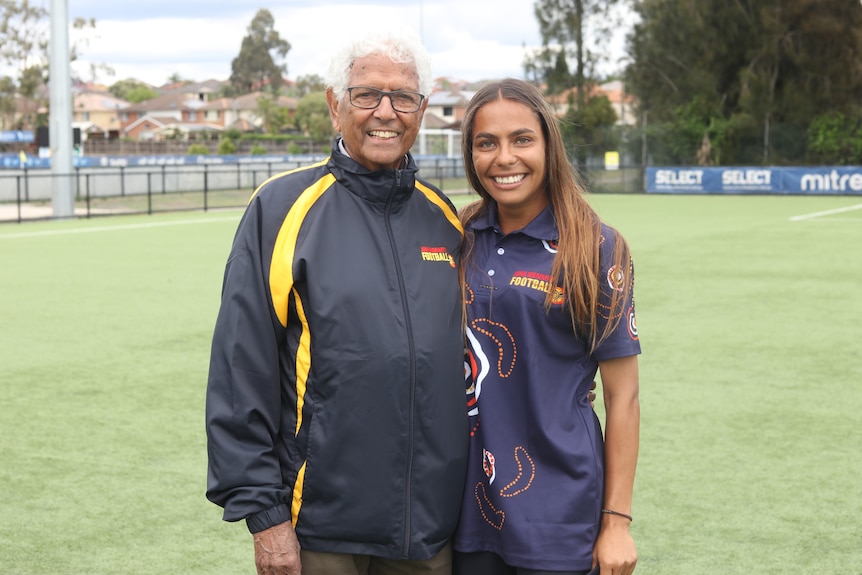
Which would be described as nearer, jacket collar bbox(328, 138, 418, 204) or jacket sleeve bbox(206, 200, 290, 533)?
jacket sleeve bbox(206, 200, 290, 533)

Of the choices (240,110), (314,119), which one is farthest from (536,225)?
(240,110)

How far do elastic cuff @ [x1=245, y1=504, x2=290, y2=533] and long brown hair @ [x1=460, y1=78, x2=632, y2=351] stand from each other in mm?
731

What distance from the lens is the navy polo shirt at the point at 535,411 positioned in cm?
273

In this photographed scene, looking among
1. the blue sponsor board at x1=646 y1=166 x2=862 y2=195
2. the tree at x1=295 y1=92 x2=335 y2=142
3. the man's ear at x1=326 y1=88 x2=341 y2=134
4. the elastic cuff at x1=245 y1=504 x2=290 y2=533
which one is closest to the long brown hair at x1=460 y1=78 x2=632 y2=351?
the man's ear at x1=326 y1=88 x2=341 y2=134

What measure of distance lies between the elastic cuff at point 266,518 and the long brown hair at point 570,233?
2.40 ft

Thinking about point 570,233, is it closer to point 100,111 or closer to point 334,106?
point 334,106

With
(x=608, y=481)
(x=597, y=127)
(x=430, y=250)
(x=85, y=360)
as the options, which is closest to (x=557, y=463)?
(x=608, y=481)

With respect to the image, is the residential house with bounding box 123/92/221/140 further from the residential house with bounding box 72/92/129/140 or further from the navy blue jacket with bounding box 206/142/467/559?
the navy blue jacket with bounding box 206/142/467/559

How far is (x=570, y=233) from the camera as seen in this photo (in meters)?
2.75

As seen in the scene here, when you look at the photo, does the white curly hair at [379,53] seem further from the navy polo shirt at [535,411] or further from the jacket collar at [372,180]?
the navy polo shirt at [535,411]

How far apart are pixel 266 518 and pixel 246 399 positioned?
275 millimetres

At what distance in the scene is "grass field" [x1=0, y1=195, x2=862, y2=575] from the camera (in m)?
4.96

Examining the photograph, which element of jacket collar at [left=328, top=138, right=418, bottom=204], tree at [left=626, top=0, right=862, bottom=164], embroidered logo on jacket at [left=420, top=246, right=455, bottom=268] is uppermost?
tree at [left=626, top=0, right=862, bottom=164]

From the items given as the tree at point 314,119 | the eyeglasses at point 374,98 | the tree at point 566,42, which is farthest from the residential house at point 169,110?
the eyeglasses at point 374,98
